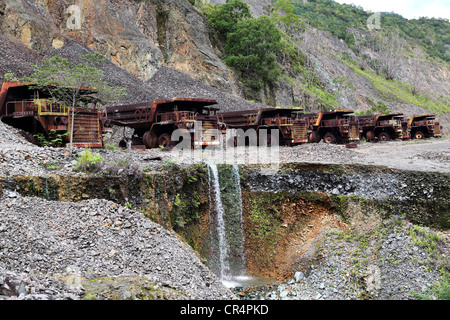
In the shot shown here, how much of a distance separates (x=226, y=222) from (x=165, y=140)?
7.20 m

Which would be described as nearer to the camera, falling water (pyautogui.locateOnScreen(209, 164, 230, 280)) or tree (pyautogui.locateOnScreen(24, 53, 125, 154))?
falling water (pyautogui.locateOnScreen(209, 164, 230, 280))

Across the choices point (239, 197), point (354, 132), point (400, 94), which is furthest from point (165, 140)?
point (400, 94)

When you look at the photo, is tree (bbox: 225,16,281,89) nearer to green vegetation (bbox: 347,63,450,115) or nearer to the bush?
green vegetation (bbox: 347,63,450,115)

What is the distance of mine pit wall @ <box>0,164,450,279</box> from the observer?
13703 millimetres

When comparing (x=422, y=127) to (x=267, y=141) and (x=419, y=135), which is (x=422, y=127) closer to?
(x=419, y=135)

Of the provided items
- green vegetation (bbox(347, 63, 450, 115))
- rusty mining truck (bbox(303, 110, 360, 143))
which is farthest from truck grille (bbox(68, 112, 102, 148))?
green vegetation (bbox(347, 63, 450, 115))

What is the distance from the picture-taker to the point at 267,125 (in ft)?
80.1

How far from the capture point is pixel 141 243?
9219mm

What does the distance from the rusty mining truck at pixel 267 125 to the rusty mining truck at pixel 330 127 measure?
3448 millimetres

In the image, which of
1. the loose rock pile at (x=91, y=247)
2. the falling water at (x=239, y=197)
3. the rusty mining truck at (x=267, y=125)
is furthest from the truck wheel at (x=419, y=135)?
the loose rock pile at (x=91, y=247)

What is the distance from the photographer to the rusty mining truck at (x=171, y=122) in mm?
19906

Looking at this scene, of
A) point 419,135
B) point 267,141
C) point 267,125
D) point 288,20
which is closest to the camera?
point 267,125

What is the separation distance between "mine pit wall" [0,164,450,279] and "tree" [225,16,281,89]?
96.4 feet

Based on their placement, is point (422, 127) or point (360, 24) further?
point (360, 24)
